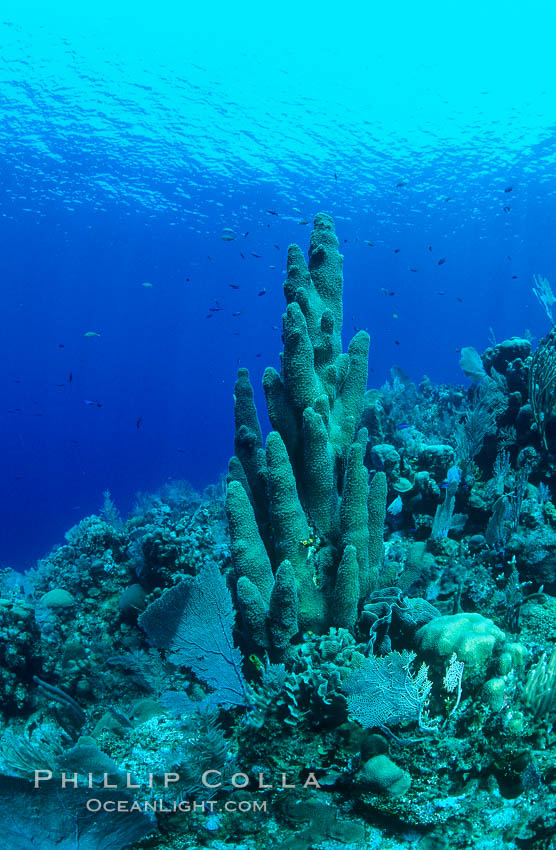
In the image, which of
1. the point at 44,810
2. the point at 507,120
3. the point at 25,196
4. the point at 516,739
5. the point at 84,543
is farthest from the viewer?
the point at 25,196

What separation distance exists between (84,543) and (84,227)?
41.4 meters

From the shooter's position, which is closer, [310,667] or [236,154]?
[310,667]

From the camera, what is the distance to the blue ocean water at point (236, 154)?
2367 cm

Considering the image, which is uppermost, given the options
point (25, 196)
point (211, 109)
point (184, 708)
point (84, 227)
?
point (84, 227)

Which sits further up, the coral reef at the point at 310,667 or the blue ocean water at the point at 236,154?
the blue ocean water at the point at 236,154

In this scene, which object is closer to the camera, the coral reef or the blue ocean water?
the coral reef

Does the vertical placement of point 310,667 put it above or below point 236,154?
below

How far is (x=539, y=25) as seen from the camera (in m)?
23.7

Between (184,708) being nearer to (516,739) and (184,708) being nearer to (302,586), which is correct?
(302,586)

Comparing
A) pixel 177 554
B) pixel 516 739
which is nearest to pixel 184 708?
pixel 516 739

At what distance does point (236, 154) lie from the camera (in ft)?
105

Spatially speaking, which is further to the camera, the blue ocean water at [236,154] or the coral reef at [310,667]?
the blue ocean water at [236,154]

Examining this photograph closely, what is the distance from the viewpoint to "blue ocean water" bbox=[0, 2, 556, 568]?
77.7ft

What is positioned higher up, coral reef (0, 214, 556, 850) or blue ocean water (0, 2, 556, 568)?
blue ocean water (0, 2, 556, 568)
